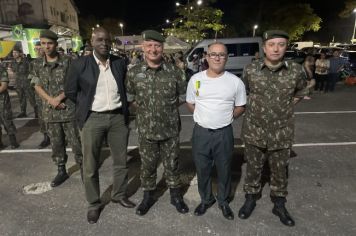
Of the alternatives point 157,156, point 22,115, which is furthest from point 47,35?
point 22,115

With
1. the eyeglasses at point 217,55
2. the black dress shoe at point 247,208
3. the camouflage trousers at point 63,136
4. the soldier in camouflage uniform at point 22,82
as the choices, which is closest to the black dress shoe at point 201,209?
the black dress shoe at point 247,208

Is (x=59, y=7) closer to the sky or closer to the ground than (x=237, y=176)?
closer to the sky

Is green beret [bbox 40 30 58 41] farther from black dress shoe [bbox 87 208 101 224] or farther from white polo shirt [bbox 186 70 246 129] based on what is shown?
black dress shoe [bbox 87 208 101 224]

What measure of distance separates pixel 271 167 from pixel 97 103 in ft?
6.98

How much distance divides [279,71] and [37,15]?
3783cm

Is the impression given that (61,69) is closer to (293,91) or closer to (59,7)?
(293,91)

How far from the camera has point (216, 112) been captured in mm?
3248

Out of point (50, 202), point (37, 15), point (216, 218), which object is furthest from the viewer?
point (37, 15)

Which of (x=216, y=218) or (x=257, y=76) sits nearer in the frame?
(x=257, y=76)

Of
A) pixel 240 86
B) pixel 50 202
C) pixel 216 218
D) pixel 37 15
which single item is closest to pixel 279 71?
pixel 240 86

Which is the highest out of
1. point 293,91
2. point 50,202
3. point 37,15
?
point 37,15

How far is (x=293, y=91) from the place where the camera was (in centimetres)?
322

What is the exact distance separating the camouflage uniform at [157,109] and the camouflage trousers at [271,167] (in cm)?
89

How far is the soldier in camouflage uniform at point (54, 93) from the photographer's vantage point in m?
4.12
